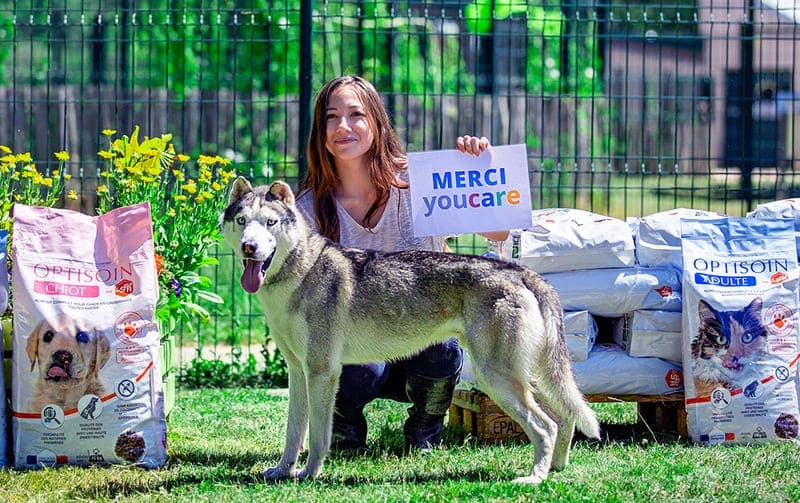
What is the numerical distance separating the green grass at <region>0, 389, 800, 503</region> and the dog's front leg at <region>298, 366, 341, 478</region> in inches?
4.0

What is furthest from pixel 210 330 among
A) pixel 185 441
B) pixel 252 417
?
pixel 185 441

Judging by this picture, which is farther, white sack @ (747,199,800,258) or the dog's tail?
white sack @ (747,199,800,258)

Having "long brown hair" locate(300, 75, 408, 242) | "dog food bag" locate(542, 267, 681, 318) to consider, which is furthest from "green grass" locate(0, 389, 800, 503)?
"long brown hair" locate(300, 75, 408, 242)

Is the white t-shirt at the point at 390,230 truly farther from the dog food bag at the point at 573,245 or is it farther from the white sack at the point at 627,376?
the white sack at the point at 627,376

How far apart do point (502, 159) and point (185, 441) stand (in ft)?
7.51

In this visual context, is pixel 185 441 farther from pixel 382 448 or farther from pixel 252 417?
pixel 382 448

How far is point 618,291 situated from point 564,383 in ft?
3.38

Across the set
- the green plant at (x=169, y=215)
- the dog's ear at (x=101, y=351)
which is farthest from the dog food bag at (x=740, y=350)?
the dog's ear at (x=101, y=351)

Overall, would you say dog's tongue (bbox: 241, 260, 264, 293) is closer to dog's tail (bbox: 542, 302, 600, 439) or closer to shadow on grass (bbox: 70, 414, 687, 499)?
shadow on grass (bbox: 70, 414, 687, 499)

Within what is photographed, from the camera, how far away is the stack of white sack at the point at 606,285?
514 centimetres

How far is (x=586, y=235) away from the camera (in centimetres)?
522

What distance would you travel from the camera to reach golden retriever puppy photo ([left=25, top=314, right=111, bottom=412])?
4414 mm

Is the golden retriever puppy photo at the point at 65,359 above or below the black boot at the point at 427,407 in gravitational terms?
above

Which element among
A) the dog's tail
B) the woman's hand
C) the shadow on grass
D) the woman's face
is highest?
the woman's face
